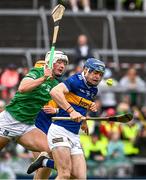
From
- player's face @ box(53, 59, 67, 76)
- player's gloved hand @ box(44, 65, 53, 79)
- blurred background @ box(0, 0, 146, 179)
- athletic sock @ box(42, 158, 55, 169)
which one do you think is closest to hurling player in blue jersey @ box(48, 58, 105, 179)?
player's gloved hand @ box(44, 65, 53, 79)

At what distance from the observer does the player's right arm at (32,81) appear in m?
14.5

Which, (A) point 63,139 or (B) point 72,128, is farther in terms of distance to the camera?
(B) point 72,128

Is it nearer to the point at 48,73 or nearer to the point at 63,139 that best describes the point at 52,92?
the point at 48,73

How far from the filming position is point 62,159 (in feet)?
47.2

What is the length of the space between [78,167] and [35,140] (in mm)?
1226

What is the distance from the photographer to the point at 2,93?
22.3 m

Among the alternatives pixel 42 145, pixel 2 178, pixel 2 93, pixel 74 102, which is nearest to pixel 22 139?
pixel 42 145

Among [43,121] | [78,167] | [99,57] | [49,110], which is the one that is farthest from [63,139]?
[99,57]

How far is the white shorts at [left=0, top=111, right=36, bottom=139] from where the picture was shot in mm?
15406

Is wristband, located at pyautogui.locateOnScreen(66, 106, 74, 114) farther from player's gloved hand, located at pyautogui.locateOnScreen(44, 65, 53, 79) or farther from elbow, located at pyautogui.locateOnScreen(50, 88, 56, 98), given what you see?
player's gloved hand, located at pyautogui.locateOnScreen(44, 65, 53, 79)

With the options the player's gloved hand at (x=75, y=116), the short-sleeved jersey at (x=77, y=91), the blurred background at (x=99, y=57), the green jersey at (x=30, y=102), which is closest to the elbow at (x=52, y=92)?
the short-sleeved jersey at (x=77, y=91)

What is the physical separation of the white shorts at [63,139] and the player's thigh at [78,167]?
0.08 m

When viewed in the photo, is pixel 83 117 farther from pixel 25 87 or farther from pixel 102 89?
pixel 102 89

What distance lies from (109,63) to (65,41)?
5.81ft
